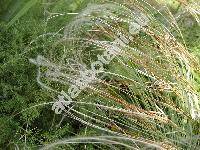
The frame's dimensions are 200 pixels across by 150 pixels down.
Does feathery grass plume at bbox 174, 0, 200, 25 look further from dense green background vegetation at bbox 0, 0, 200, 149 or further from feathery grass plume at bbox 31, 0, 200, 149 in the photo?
dense green background vegetation at bbox 0, 0, 200, 149

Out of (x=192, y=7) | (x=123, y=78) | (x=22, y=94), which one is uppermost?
(x=192, y=7)

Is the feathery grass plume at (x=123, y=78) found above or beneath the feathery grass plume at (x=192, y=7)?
beneath

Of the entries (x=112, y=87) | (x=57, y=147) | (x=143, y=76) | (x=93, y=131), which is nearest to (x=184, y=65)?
(x=143, y=76)

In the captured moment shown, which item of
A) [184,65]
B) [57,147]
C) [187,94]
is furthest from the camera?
[184,65]

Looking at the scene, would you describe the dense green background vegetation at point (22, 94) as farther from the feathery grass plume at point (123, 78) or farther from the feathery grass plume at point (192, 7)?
the feathery grass plume at point (192, 7)

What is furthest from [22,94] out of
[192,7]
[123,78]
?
[192,7]

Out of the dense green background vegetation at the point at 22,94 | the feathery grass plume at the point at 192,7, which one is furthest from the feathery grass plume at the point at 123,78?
the feathery grass plume at the point at 192,7

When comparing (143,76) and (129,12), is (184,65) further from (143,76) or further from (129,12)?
(129,12)

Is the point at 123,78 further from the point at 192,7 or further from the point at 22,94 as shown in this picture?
the point at 192,7
